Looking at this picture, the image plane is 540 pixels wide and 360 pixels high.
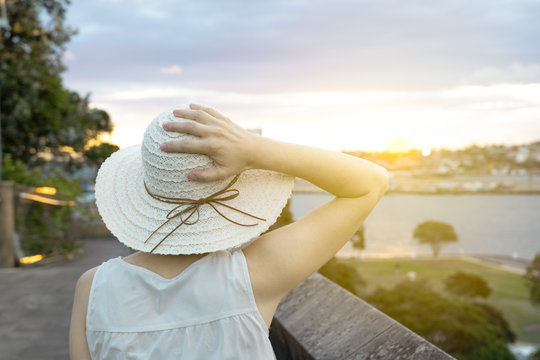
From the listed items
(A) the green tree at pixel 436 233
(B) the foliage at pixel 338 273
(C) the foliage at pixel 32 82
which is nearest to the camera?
(B) the foliage at pixel 338 273

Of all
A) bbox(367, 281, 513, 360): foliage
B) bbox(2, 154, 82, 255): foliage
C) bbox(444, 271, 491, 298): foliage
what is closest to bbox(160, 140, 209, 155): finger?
bbox(2, 154, 82, 255): foliage

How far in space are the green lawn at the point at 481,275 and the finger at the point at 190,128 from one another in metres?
56.0

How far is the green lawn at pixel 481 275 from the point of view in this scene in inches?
2242

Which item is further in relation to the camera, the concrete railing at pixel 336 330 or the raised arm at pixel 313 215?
the concrete railing at pixel 336 330

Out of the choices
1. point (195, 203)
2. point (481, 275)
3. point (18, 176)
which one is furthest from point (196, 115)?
point (481, 275)

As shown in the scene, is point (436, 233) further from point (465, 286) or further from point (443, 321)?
A: point (443, 321)

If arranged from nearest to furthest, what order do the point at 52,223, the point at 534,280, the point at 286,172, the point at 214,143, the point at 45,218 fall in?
the point at 214,143 < the point at 286,172 < the point at 45,218 < the point at 52,223 < the point at 534,280

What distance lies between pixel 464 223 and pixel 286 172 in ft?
415

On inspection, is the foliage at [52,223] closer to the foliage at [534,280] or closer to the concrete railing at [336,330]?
the concrete railing at [336,330]

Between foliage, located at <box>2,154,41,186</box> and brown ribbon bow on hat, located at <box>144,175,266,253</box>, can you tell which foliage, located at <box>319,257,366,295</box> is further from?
foliage, located at <box>2,154,41,186</box>

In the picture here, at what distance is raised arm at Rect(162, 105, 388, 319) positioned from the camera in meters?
0.90

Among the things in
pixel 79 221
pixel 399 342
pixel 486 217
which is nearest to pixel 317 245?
pixel 399 342

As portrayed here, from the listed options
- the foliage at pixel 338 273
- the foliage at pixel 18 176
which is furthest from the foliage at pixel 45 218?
the foliage at pixel 338 273

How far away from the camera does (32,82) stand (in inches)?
580
